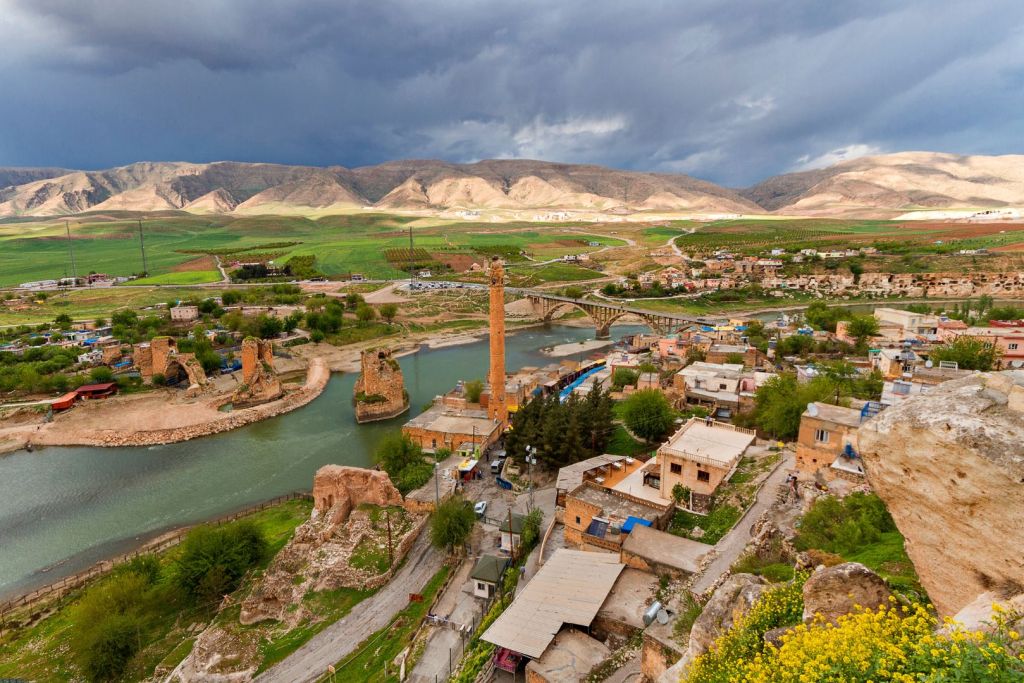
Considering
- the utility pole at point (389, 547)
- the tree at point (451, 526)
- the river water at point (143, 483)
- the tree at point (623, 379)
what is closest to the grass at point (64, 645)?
the river water at point (143, 483)

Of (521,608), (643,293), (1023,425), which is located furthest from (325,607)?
(643,293)

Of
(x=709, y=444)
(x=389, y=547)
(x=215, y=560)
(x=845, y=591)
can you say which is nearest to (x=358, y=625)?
(x=389, y=547)

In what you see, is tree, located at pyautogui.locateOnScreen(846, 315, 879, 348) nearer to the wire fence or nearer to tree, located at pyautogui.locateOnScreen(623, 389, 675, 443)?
tree, located at pyautogui.locateOnScreen(623, 389, 675, 443)

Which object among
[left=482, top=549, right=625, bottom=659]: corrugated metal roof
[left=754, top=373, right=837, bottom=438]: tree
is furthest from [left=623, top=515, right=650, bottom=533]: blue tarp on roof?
[left=754, top=373, right=837, bottom=438]: tree

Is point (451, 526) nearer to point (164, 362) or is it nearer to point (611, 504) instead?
point (611, 504)

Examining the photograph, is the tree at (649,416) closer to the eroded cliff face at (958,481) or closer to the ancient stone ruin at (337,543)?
the ancient stone ruin at (337,543)

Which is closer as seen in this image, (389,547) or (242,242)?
(389,547)
